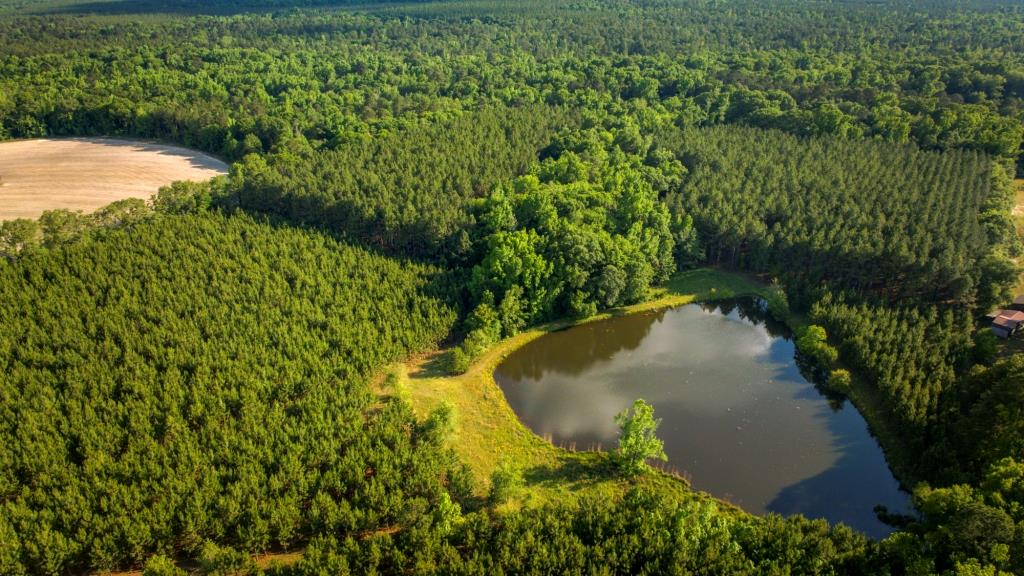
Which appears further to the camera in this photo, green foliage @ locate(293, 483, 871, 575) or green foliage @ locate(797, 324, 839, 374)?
green foliage @ locate(797, 324, 839, 374)

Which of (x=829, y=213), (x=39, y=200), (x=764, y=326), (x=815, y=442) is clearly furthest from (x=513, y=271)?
(x=39, y=200)

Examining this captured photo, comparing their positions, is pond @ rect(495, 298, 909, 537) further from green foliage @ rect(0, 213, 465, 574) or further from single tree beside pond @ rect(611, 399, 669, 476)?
green foliage @ rect(0, 213, 465, 574)

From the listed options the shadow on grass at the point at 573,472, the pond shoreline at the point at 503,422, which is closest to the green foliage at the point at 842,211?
the pond shoreline at the point at 503,422

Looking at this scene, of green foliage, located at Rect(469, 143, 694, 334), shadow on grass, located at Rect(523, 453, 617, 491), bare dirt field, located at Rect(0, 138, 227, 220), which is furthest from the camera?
bare dirt field, located at Rect(0, 138, 227, 220)

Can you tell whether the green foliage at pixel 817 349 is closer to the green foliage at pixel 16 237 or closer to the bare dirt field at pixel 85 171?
the green foliage at pixel 16 237

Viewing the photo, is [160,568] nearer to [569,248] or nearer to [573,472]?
[573,472]

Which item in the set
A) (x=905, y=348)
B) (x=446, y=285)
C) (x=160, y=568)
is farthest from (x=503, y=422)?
(x=905, y=348)

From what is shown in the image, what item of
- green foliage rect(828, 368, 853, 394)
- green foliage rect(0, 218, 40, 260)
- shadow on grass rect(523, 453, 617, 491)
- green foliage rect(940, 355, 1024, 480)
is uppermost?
green foliage rect(0, 218, 40, 260)

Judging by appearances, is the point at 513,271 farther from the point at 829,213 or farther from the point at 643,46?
the point at 643,46

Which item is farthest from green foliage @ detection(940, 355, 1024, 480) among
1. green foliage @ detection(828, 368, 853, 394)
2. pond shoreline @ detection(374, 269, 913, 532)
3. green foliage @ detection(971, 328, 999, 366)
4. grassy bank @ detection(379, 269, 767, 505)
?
grassy bank @ detection(379, 269, 767, 505)
